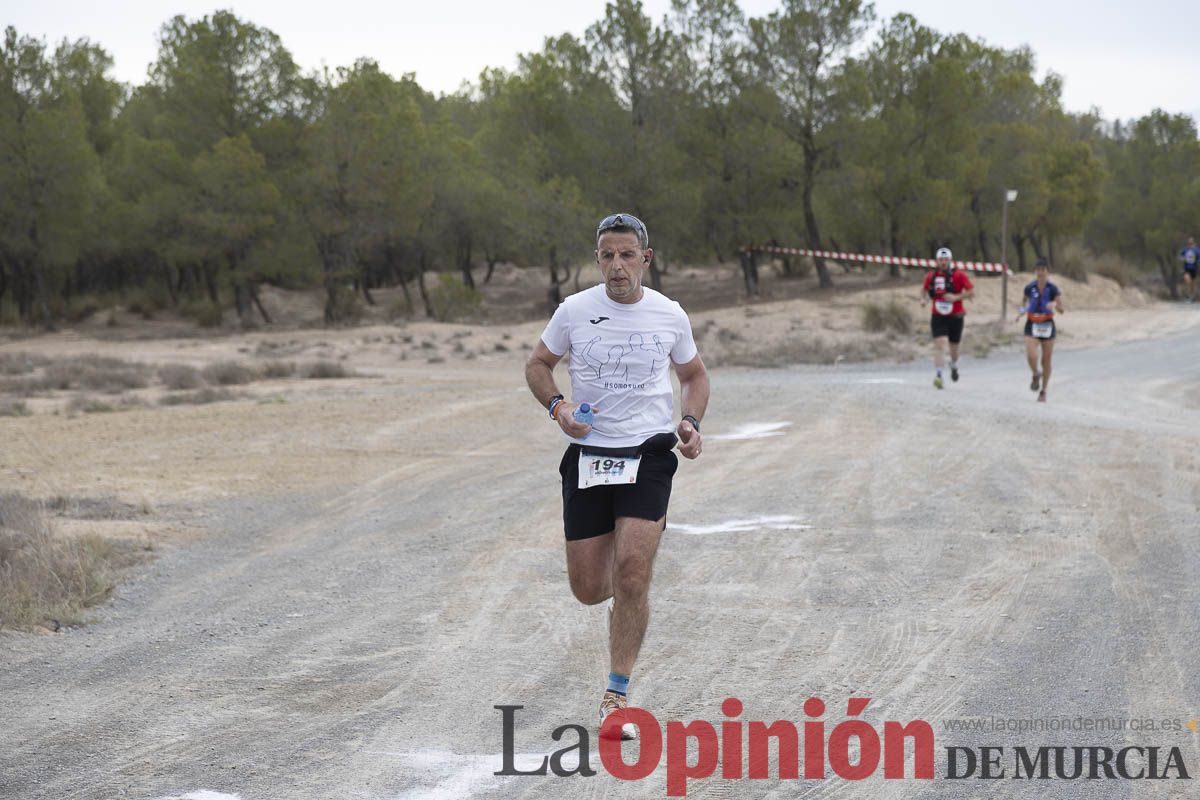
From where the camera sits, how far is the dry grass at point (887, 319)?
35688 mm

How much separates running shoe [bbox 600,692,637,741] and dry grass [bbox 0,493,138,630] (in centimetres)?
368

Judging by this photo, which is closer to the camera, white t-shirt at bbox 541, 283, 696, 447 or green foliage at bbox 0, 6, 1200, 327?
white t-shirt at bbox 541, 283, 696, 447

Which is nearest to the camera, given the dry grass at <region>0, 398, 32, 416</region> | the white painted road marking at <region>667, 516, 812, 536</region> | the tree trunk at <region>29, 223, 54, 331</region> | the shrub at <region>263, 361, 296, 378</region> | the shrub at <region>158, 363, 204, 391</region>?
the white painted road marking at <region>667, 516, 812, 536</region>

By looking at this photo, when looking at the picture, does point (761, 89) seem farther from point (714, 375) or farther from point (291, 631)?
point (291, 631)

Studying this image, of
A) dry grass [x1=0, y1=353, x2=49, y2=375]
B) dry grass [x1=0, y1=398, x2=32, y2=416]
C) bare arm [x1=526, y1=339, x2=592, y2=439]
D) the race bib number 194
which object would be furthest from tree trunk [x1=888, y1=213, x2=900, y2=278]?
the race bib number 194

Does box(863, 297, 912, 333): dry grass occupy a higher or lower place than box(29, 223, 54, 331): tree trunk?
lower

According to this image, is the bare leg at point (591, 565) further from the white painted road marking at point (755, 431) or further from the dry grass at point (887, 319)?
the dry grass at point (887, 319)

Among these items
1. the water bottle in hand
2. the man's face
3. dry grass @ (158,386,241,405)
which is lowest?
dry grass @ (158,386,241,405)

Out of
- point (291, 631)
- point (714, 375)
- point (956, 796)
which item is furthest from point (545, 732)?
point (714, 375)

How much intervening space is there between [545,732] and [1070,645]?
2756mm

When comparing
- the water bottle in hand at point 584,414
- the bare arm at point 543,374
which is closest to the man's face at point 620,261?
the bare arm at point 543,374

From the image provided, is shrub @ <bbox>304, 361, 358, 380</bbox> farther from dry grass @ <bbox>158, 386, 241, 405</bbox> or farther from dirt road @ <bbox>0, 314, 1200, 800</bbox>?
dirt road @ <bbox>0, 314, 1200, 800</bbox>

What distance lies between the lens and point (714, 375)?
26.9 meters

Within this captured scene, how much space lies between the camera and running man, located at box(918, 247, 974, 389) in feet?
64.8
